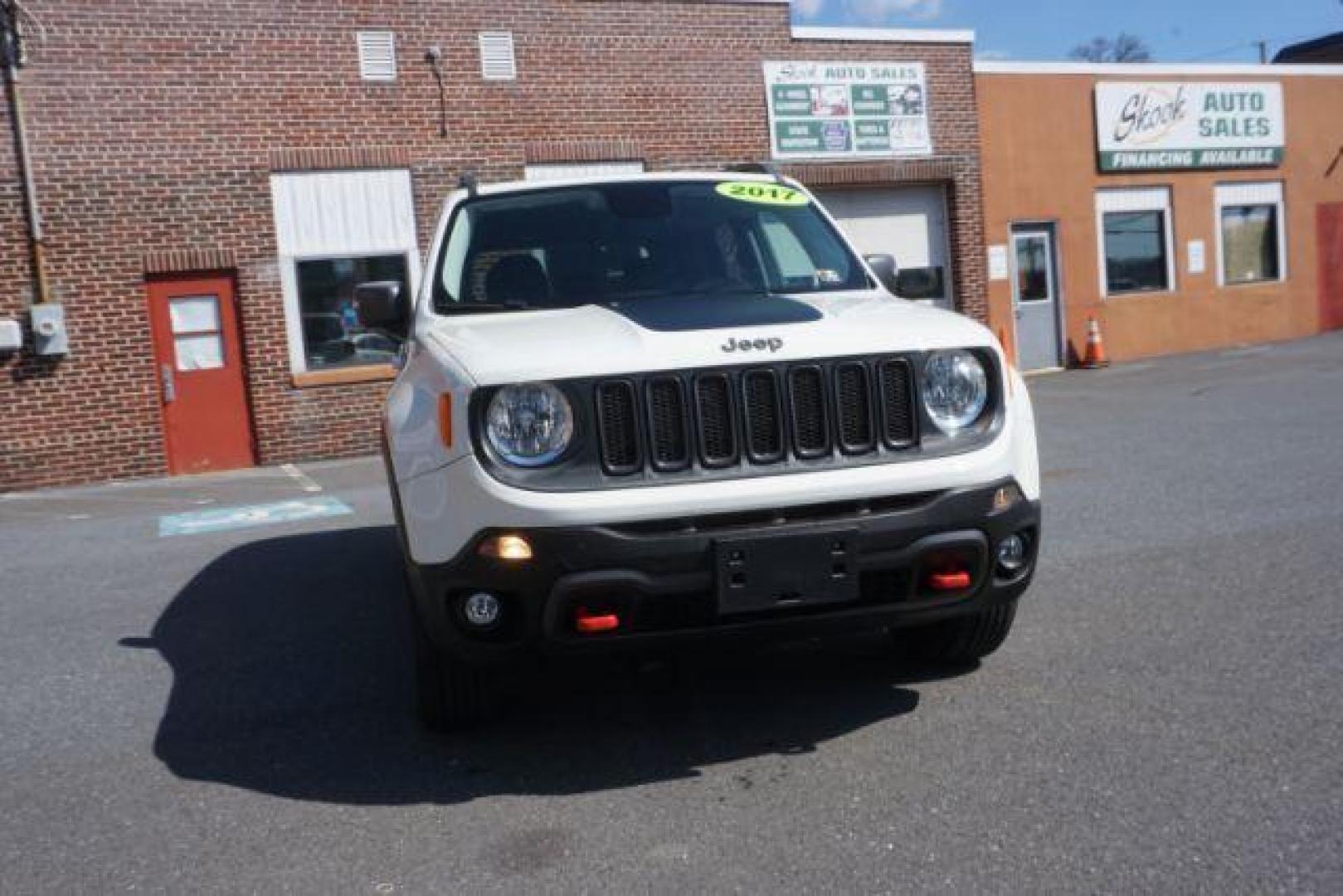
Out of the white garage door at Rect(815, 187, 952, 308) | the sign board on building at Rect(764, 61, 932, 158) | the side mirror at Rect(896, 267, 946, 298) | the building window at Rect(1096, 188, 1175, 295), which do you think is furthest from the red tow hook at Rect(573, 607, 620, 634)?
the building window at Rect(1096, 188, 1175, 295)

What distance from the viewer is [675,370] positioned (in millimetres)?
3506

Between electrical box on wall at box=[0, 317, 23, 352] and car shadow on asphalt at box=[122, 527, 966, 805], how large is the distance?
7897 millimetres

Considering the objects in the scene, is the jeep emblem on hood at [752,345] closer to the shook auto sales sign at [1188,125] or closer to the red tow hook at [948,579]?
the red tow hook at [948,579]

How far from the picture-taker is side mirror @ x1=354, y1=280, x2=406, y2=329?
486 cm

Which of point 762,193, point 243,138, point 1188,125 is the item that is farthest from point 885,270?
point 1188,125

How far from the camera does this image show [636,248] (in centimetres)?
479

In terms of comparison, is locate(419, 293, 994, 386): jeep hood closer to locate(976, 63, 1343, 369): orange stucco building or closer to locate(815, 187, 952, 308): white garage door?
locate(815, 187, 952, 308): white garage door

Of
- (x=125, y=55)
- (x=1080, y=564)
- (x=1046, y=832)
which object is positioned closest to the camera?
(x=1046, y=832)

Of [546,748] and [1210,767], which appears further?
[546,748]

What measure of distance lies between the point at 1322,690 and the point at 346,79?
1224 centimetres

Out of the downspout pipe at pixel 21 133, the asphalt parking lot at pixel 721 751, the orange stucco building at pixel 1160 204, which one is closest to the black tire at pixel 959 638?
the asphalt parking lot at pixel 721 751

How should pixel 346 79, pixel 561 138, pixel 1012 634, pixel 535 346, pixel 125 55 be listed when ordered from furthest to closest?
pixel 561 138
pixel 346 79
pixel 125 55
pixel 1012 634
pixel 535 346

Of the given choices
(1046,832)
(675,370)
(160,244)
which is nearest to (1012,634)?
(1046,832)

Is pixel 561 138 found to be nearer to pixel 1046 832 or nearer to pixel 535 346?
pixel 535 346
